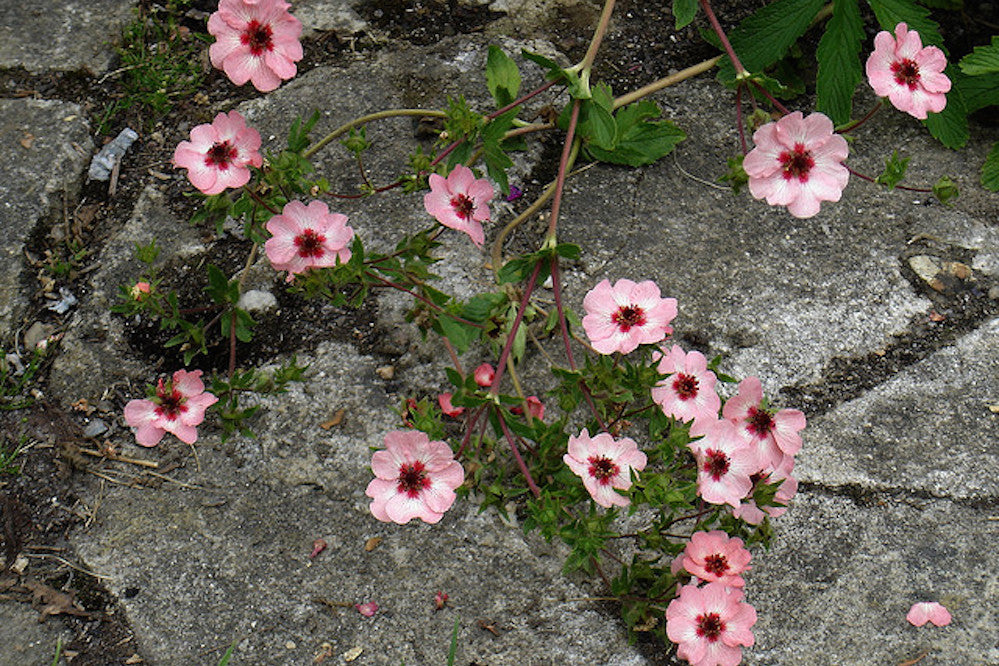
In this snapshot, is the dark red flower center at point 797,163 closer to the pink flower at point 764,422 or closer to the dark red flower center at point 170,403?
the pink flower at point 764,422

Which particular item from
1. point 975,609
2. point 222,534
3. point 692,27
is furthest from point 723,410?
point 692,27

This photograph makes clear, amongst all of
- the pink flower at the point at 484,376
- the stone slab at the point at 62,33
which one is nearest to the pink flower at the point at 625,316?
the pink flower at the point at 484,376

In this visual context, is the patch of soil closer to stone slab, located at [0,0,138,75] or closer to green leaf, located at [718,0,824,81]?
stone slab, located at [0,0,138,75]

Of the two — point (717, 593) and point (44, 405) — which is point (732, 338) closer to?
point (717, 593)

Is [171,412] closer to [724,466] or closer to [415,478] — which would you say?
[415,478]

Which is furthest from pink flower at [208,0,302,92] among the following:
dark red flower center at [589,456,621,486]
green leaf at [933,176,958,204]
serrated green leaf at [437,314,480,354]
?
green leaf at [933,176,958,204]

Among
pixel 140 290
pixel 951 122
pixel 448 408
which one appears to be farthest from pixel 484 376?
pixel 951 122
